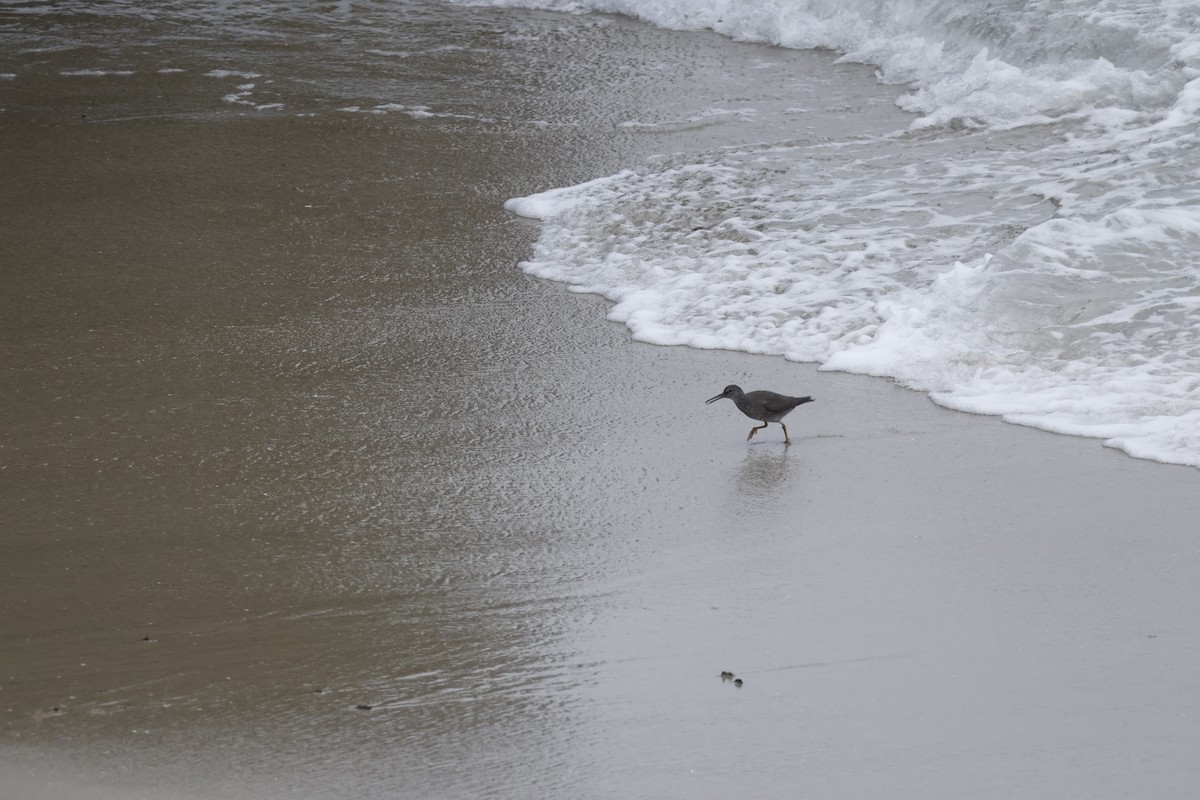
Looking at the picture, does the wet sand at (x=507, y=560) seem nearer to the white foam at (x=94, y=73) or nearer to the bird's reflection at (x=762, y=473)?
the bird's reflection at (x=762, y=473)

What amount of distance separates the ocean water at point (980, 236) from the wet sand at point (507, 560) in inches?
11.6

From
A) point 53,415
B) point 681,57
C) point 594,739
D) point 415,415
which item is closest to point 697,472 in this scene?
point 415,415

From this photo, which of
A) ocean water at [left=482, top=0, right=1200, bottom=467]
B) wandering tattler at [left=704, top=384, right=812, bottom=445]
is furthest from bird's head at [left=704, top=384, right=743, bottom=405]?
ocean water at [left=482, top=0, right=1200, bottom=467]

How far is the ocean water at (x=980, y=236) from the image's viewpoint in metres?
5.16

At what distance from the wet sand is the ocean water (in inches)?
11.6

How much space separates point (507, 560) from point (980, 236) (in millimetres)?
3888

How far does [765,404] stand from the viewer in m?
4.57

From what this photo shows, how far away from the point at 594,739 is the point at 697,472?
1.66m

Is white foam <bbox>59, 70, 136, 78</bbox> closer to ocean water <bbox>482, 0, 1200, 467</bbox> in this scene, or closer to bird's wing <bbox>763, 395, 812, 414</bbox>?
ocean water <bbox>482, 0, 1200, 467</bbox>

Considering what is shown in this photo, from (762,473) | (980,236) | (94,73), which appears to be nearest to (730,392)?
(762,473)

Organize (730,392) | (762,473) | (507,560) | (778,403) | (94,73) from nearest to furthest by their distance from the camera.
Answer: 1. (507,560)
2. (762,473)
3. (778,403)
4. (730,392)
5. (94,73)

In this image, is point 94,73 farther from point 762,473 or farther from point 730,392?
point 762,473

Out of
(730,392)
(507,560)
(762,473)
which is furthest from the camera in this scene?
(730,392)

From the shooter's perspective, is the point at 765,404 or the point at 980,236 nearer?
the point at 765,404
